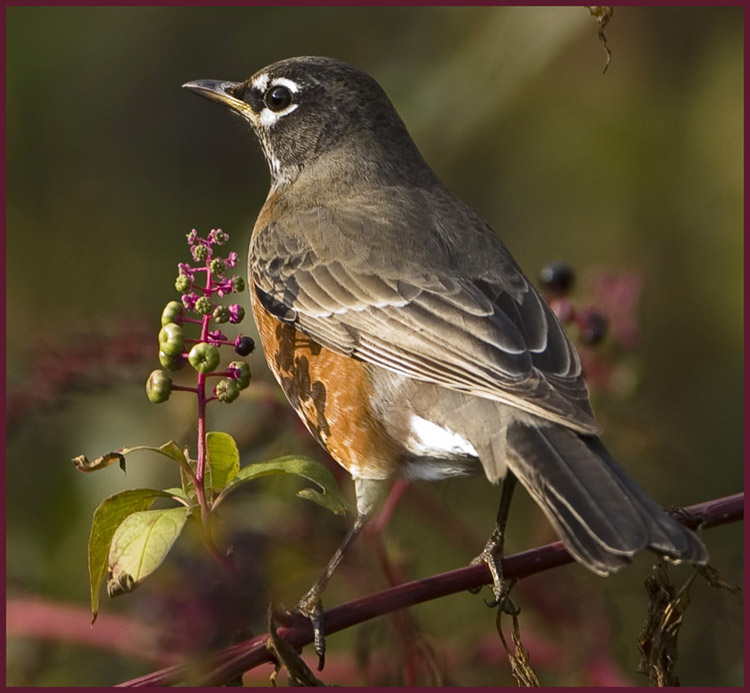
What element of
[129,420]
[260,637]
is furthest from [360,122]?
[260,637]

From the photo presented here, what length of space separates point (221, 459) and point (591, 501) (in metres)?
1.01

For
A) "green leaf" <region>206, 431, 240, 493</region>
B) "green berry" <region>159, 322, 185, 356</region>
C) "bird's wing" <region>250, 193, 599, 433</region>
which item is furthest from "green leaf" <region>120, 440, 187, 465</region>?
"bird's wing" <region>250, 193, 599, 433</region>

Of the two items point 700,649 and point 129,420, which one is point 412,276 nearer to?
point 129,420

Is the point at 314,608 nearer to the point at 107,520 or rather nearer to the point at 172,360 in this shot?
the point at 107,520

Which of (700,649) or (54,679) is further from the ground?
(54,679)

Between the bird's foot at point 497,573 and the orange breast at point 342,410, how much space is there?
43 cm

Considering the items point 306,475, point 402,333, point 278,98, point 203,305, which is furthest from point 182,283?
point 278,98

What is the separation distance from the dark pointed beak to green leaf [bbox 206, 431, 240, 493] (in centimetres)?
257

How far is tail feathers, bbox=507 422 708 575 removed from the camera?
10.2ft

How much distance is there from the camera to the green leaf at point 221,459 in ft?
9.90

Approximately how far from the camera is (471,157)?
6.48m

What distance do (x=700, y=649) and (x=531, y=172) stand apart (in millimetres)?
2822

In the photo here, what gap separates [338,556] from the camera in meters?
3.70

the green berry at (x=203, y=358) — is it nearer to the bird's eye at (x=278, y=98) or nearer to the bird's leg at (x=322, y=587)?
the bird's leg at (x=322, y=587)
